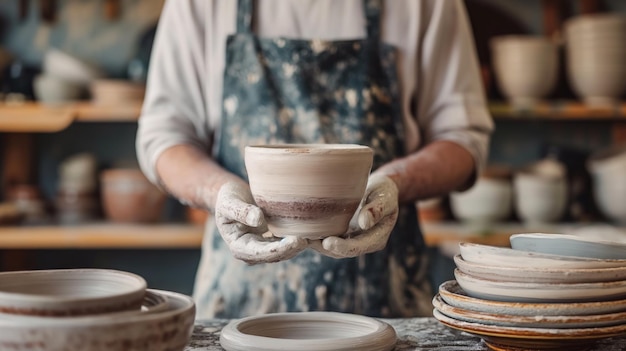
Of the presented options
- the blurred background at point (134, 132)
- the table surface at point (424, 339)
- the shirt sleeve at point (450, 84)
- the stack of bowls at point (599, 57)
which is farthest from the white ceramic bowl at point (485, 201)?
the table surface at point (424, 339)

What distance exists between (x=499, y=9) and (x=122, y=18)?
4.85 feet

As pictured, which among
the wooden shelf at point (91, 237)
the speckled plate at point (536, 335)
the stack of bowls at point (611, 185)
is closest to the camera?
the speckled plate at point (536, 335)

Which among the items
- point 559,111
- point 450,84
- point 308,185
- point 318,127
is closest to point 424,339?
point 308,185

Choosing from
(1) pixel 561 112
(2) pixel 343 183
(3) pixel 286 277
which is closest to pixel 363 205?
(2) pixel 343 183

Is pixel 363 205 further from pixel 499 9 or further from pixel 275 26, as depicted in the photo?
pixel 499 9

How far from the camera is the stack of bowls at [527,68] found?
3.08m

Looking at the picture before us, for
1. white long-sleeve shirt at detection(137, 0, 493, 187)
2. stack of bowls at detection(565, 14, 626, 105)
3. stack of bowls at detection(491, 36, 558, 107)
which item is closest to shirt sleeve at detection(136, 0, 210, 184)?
white long-sleeve shirt at detection(137, 0, 493, 187)

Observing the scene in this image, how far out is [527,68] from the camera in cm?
307

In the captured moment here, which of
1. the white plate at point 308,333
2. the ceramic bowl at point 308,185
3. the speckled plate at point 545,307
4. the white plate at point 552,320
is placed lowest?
the white plate at point 308,333

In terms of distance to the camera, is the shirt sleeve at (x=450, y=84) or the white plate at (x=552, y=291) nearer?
the white plate at (x=552, y=291)

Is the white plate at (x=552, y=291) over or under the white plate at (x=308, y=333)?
over

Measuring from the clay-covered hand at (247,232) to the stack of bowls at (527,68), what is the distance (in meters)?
2.04

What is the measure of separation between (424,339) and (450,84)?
2.48ft

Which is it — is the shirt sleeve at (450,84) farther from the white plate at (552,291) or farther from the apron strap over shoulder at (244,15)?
the white plate at (552,291)
